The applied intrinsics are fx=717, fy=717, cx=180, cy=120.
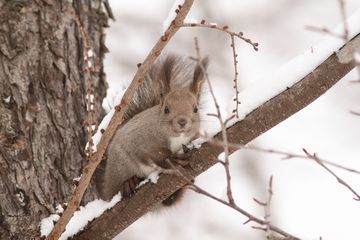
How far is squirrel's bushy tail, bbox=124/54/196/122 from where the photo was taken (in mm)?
3350

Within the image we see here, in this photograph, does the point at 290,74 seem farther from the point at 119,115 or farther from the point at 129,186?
the point at 129,186

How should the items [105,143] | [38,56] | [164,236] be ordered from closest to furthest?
[105,143]
[38,56]
[164,236]

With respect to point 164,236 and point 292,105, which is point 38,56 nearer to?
point 292,105

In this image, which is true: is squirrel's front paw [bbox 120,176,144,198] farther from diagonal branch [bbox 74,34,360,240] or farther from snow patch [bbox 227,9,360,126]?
snow patch [bbox 227,9,360,126]

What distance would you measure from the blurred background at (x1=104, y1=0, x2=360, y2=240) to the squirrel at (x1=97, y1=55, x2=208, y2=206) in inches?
75.4

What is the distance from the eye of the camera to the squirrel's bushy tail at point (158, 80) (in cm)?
335

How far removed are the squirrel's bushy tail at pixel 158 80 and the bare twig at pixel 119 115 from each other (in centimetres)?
108

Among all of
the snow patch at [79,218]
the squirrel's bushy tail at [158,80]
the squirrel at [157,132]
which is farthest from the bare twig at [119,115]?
the squirrel's bushy tail at [158,80]

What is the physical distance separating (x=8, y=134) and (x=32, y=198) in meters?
0.27

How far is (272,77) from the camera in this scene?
8.01 ft

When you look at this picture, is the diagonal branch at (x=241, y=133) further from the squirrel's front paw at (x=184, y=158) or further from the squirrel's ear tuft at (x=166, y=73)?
the squirrel's ear tuft at (x=166, y=73)

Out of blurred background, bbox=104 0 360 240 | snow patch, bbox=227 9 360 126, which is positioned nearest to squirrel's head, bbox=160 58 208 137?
snow patch, bbox=227 9 360 126

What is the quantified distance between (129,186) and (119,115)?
88 cm

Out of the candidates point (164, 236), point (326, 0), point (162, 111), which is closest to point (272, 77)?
point (162, 111)
